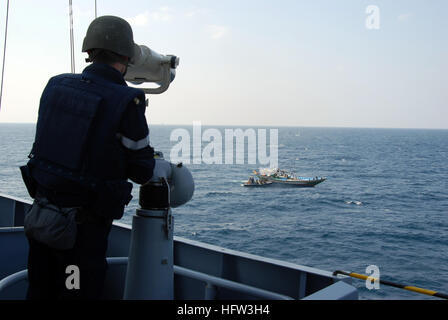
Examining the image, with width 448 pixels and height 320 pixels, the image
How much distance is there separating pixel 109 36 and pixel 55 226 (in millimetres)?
926

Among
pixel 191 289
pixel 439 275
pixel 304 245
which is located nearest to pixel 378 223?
pixel 304 245

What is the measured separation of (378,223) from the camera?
149 ft

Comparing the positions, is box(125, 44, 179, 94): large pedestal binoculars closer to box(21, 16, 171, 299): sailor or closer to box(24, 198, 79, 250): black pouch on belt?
box(21, 16, 171, 299): sailor

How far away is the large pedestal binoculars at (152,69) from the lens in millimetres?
2688

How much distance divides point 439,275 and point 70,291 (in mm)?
32376

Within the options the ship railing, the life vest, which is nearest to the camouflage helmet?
the life vest

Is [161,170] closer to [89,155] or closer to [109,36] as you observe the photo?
[89,155]

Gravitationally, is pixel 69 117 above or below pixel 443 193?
above

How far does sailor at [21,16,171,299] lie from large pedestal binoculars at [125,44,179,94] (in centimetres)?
41

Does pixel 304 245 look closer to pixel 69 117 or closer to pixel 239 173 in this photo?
pixel 69 117

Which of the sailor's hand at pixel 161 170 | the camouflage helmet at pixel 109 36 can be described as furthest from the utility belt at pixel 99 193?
the camouflage helmet at pixel 109 36

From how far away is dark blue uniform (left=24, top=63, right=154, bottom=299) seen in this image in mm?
2047

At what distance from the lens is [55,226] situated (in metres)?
2.05

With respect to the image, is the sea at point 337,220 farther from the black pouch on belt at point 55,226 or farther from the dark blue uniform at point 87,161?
the black pouch on belt at point 55,226
